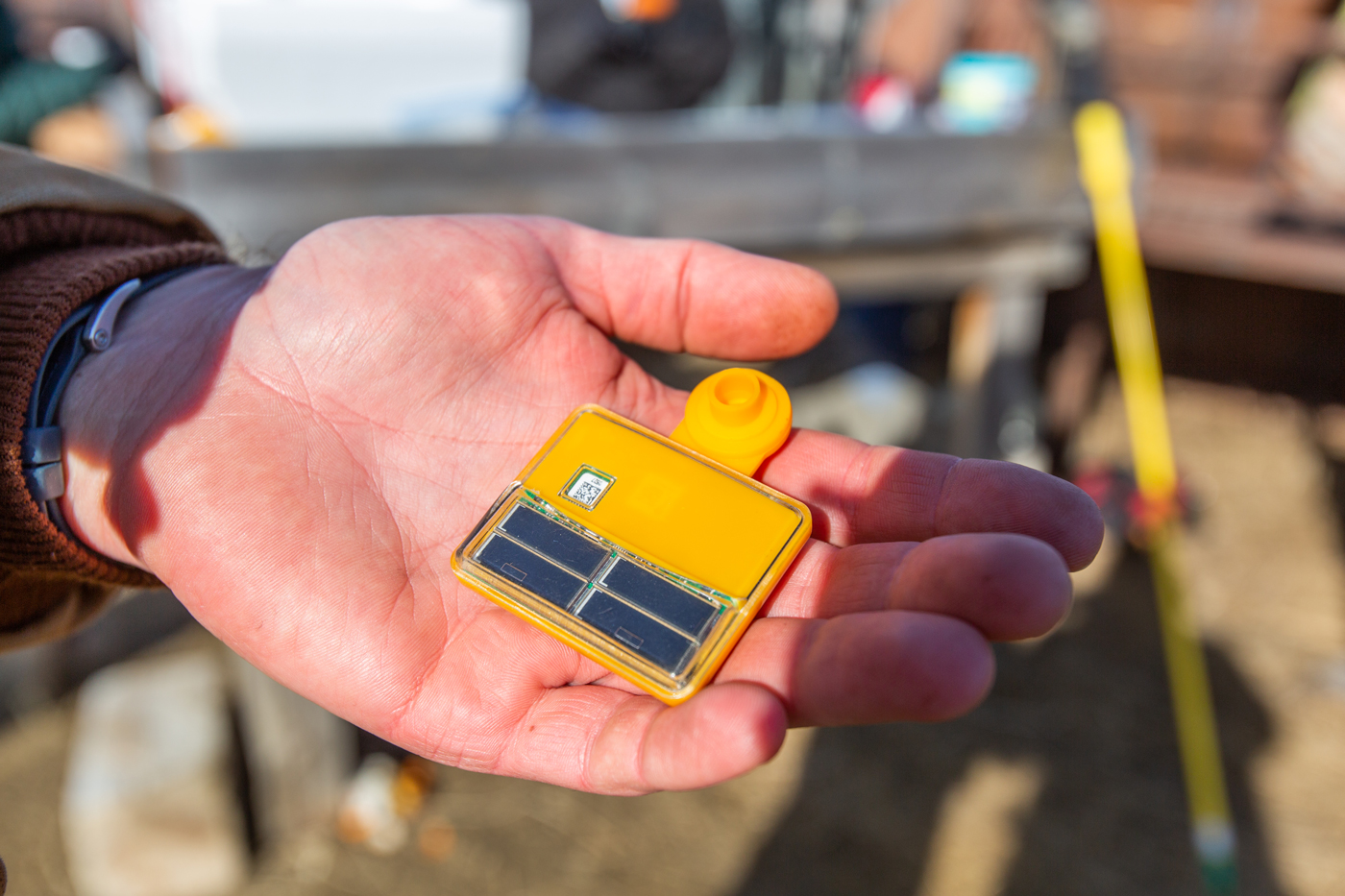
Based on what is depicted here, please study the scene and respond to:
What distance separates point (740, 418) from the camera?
135cm

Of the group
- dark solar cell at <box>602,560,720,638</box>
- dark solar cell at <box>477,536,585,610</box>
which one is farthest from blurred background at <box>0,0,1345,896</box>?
dark solar cell at <box>602,560,720,638</box>

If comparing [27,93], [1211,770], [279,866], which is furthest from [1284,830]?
[27,93]

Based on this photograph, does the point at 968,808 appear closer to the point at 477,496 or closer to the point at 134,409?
the point at 477,496

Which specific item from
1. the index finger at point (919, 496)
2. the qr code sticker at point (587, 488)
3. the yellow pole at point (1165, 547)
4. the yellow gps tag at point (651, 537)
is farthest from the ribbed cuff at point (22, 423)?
the yellow pole at point (1165, 547)

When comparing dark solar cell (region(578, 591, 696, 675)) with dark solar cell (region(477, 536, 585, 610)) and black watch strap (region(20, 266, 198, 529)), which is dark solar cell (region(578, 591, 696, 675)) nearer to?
dark solar cell (region(477, 536, 585, 610))

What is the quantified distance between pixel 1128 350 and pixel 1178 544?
1.48 meters

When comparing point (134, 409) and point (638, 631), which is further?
point (134, 409)

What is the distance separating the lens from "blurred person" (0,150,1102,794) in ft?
3.39

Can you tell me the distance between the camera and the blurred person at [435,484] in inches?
40.6

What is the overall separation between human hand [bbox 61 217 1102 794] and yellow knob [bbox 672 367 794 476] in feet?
0.23

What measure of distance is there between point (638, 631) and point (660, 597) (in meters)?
0.06

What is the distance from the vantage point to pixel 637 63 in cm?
347

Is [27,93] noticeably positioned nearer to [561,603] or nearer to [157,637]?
[157,637]

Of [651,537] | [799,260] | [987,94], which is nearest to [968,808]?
[799,260]
